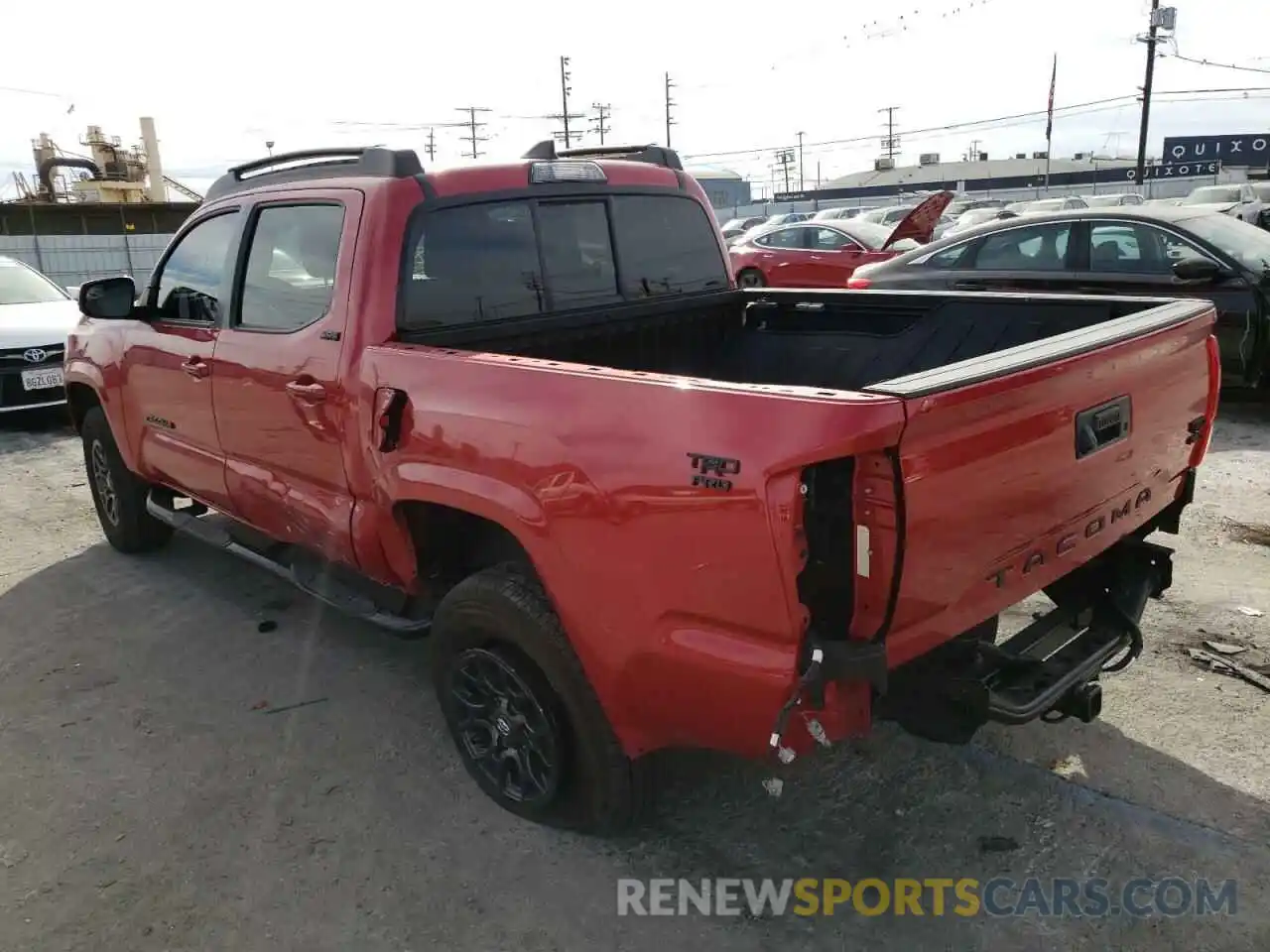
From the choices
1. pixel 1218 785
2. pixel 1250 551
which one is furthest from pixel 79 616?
pixel 1250 551

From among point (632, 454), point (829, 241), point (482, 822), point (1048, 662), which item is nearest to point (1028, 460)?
point (1048, 662)

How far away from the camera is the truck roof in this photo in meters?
3.42

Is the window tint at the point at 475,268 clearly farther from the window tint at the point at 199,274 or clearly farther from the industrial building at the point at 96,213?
the industrial building at the point at 96,213

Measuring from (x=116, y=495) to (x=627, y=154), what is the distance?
3473mm

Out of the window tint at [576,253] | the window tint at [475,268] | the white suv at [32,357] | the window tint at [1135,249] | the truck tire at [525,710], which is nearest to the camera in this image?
the truck tire at [525,710]

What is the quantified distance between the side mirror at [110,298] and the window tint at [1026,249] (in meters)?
6.75

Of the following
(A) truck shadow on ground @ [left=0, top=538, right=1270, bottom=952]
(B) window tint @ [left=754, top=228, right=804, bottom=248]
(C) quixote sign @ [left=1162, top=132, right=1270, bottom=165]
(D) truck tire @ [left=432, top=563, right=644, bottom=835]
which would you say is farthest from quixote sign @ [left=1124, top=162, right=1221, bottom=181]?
(D) truck tire @ [left=432, top=563, right=644, bottom=835]

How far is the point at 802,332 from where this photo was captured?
4.33 m

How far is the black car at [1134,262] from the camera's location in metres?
7.07

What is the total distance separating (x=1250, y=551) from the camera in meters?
4.95

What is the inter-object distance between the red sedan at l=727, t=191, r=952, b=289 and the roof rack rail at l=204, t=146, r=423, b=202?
9.69 m

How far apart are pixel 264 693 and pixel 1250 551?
4780mm

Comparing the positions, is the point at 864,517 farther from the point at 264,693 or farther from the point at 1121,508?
the point at 264,693

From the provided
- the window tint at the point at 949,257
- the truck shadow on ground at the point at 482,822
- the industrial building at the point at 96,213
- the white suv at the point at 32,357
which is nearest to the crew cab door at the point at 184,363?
the truck shadow on ground at the point at 482,822
